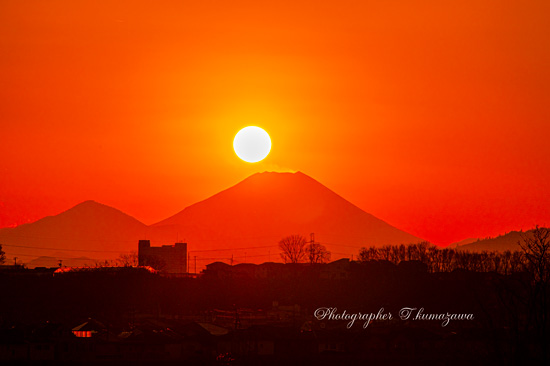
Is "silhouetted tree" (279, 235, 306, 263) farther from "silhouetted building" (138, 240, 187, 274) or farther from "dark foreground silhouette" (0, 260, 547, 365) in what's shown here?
"dark foreground silhouette" (0, 260, 547, 365)

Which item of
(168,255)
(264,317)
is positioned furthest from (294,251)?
(264,317)

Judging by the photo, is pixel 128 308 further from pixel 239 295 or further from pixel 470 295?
pixel 470 295

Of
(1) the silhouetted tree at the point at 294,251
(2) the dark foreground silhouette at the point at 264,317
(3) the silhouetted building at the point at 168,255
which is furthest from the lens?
(3) the silhouetted building at the point at 168,255

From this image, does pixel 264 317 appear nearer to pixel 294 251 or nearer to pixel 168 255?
pixel 294 251

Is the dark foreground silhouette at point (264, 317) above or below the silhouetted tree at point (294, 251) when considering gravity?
below

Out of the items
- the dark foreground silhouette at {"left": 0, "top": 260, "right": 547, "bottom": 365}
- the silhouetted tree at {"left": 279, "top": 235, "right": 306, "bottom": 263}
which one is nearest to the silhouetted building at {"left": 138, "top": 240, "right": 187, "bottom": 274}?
the silhouetted tree at {"left": 279, "top": 235, "right": 306, "bottom": 263}

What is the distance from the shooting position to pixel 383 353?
37.3 metres

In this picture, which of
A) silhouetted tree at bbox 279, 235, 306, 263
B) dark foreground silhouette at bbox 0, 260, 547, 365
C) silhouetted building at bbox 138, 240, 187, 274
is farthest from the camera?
silhouetted building at bbox 138, 240, 187, 274

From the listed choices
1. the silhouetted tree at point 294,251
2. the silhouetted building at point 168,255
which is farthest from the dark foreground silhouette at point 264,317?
the silhouetted building at point 168,255

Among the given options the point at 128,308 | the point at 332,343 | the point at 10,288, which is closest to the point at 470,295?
the point at 332,343

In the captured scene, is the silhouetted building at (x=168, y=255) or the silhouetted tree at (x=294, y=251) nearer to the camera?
the silhouetted tree at (x=294, y=251)

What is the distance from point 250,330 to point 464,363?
1052cm

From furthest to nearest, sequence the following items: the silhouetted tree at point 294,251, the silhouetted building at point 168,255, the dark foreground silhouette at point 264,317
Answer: the silhouetted building at point 168,255 < the silhouetted tree at point 294,251 < the dark foreground silhouette at point 264,317

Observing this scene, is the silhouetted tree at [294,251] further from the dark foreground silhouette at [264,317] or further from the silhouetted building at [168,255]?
the dark foreground silhouette at [264,317]
